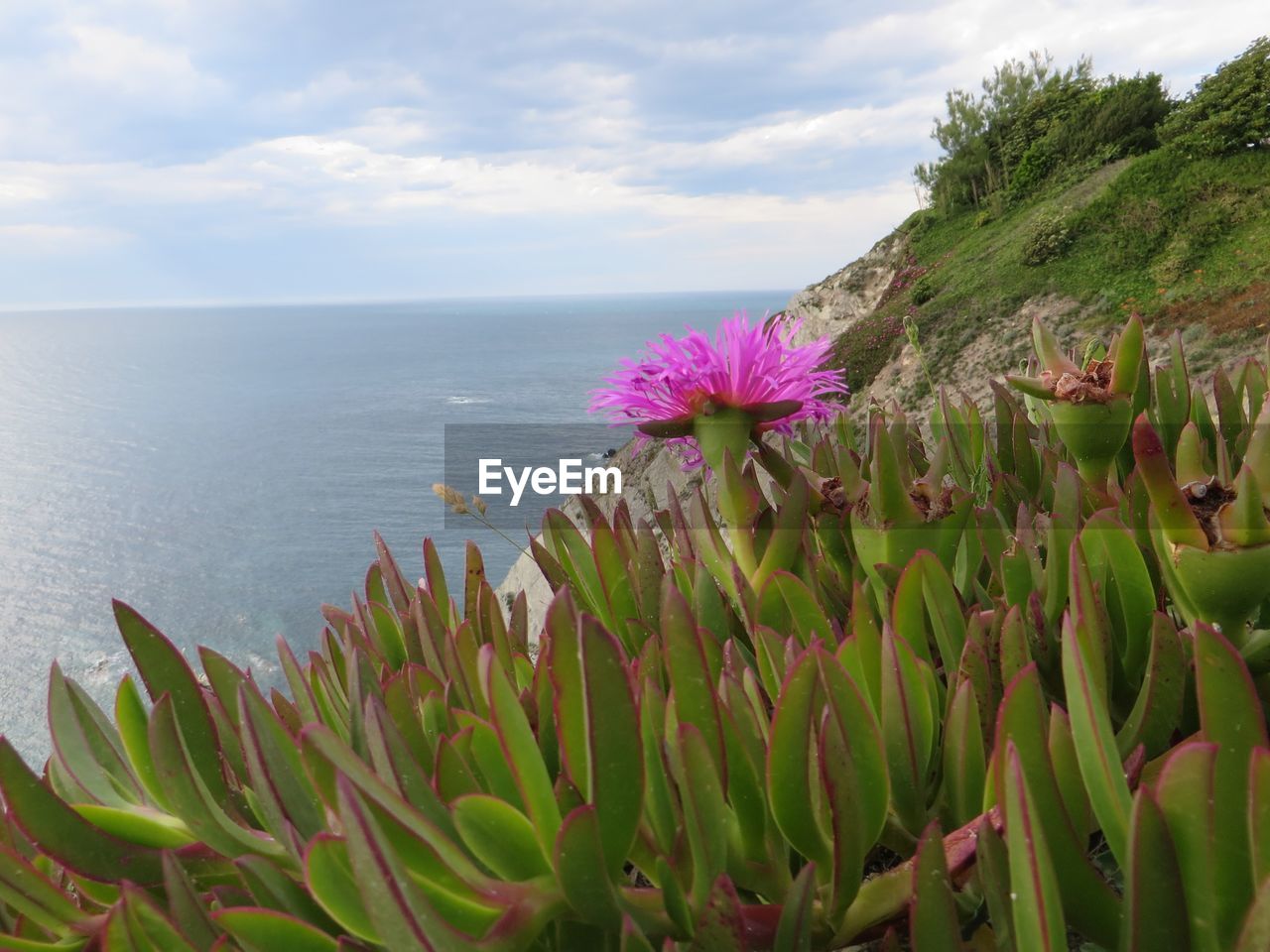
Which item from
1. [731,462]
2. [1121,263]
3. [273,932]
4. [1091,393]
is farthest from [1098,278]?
[273,932]

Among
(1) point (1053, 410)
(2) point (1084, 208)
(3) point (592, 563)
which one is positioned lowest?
(3) point (592, 563)

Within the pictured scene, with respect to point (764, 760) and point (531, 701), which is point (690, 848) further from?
point (531, 701)

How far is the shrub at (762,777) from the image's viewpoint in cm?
52

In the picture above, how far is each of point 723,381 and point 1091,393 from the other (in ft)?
1.68

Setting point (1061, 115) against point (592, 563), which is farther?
A: point (1061, 115)

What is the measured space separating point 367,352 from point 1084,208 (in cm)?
9795

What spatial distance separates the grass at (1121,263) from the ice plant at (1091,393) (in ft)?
48.3

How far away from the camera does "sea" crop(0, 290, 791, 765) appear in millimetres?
27672

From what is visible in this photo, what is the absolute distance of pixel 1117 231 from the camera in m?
18.6

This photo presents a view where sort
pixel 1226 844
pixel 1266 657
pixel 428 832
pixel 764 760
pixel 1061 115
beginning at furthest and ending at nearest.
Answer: pixel 1061 115 → pixel 1266 657 → pixel 764 760 → pixel 428 832 → pixel 1226 844

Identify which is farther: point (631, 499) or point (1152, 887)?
point (631, 499)

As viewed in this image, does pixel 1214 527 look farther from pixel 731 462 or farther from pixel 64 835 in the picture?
pixel 64 835

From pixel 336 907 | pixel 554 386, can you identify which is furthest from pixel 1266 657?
pixel 554 386

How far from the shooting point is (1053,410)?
1.16 metres
